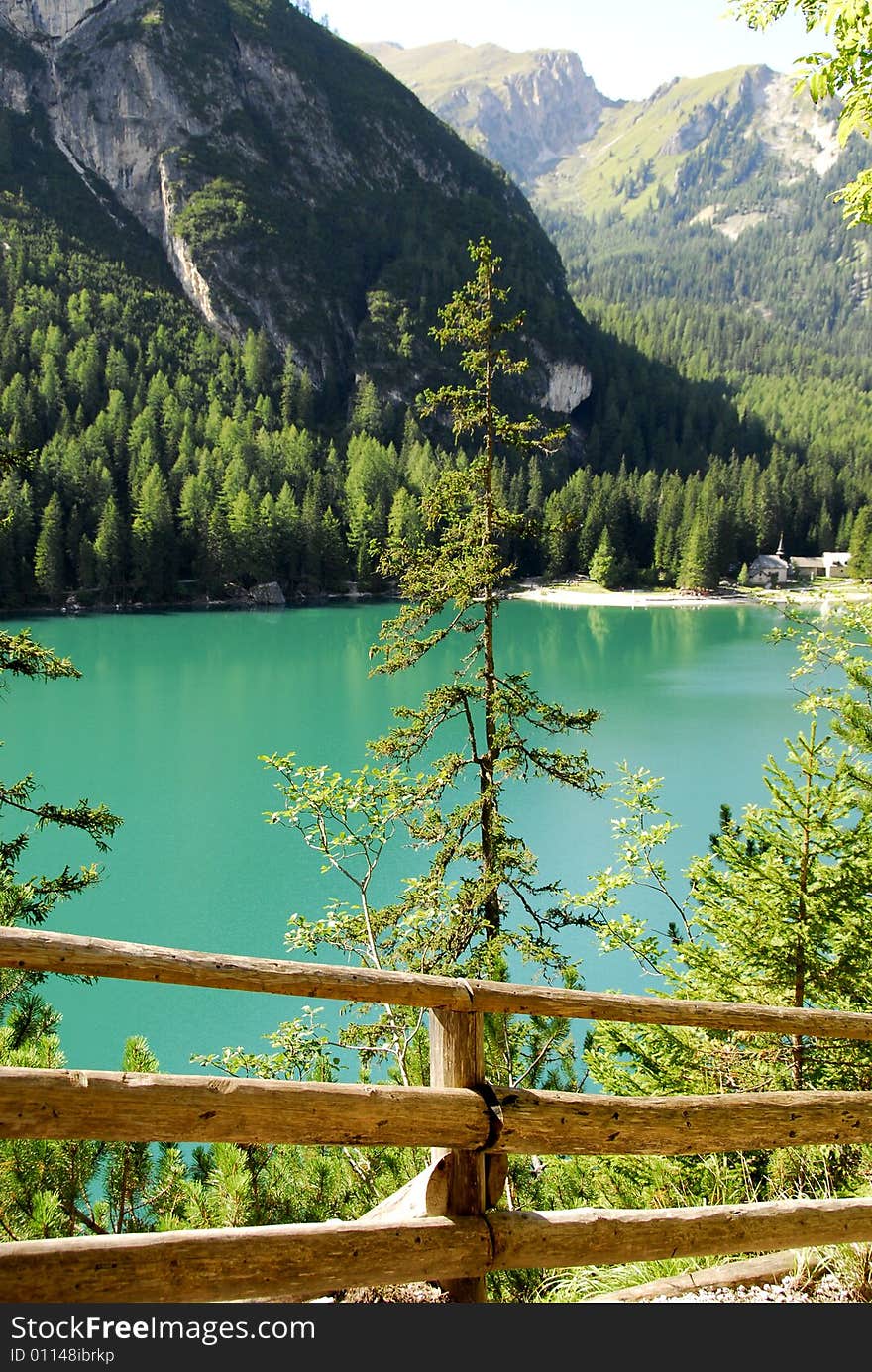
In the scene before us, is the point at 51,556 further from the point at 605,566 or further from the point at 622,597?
the point at 622,597

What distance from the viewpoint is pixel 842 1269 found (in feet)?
13.1

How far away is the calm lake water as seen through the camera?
19.4 metres

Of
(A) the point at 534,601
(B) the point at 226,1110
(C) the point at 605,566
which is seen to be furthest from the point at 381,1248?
(C) the point at 605,566

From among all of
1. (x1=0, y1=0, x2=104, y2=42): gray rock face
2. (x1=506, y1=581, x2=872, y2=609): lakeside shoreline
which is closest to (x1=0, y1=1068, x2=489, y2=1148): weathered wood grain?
(x1=506, y1=581, x2=872, y2=609): lakeside shoreline

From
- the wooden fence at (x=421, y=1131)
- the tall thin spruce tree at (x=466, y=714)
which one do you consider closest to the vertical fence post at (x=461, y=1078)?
the wooden fence at (x=421, y=1131)

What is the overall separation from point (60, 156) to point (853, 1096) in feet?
578

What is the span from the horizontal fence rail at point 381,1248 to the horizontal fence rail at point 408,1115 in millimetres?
256

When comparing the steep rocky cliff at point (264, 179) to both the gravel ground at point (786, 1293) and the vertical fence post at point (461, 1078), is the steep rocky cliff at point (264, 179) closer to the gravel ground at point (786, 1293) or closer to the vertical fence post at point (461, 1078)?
the gravel ground at point (786, 1293)

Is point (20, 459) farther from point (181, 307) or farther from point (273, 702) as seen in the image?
point (181, 307)

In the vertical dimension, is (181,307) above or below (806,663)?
above

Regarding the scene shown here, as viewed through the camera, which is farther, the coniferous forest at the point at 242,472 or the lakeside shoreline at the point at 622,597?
the lakeside shoreline at the point at 622,597

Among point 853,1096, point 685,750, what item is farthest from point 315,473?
point 853,1096

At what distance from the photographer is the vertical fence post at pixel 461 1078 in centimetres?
326

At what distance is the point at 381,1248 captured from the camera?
120 inches
